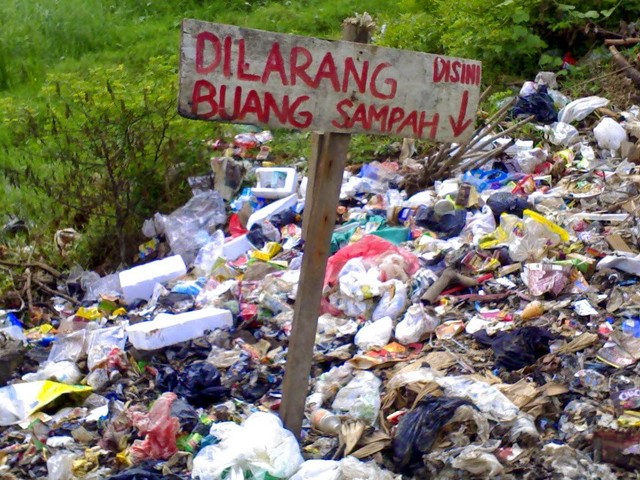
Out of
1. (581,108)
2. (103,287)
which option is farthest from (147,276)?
(581,108)

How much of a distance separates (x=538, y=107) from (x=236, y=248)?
10.3 ft

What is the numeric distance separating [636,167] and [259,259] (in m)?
2.91

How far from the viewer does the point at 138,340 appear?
16.2ft

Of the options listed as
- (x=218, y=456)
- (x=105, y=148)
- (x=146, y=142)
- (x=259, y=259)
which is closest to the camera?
(x=218, y=456)

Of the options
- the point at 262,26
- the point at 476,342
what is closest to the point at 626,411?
the point at 476,342

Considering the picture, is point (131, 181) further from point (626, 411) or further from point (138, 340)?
point (626, 411)

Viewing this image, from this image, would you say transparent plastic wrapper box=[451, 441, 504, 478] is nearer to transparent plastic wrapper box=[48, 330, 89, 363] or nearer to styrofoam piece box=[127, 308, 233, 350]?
styrofoam piece box=[127, 308, 233, 350]

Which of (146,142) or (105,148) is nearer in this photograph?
(105,148)

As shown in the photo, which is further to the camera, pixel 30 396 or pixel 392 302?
pixel 392 302

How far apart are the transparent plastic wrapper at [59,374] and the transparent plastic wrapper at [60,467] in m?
0.90

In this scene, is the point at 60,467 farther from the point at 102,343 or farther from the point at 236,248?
the point at 236,248

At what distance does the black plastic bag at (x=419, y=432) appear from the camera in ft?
12.0

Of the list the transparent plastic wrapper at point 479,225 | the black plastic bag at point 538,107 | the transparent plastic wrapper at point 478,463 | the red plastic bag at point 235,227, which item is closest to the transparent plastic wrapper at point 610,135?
the black plastic bag at point 538,107

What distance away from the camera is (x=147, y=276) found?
6.25 meters
